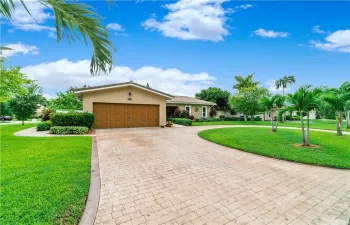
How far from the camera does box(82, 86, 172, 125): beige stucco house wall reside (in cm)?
1441

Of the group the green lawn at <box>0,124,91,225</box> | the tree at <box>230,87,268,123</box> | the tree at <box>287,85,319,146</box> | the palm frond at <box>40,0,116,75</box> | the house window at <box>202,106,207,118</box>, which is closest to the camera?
the green lawn at <box>0,124,91,225</box>

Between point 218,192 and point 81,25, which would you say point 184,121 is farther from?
point 81,25

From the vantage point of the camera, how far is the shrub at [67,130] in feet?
38.2

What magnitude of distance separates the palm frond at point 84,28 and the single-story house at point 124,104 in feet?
37.2

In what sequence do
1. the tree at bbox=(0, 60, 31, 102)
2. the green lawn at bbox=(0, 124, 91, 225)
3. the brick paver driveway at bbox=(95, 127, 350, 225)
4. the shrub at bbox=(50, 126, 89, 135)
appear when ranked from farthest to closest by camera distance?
1. the shrub at bbox=(50, 126, 89, 135)
2. the tree at bbox=(0, 60, 31, 102)
3. the brick paver driveway at bbox=(95, 127, 350, 225)
4. the green lawn at bbox=(0, 124, 91, 225)

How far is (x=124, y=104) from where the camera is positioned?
1584 cm

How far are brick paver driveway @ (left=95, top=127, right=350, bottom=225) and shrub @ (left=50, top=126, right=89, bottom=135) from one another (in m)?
6.62

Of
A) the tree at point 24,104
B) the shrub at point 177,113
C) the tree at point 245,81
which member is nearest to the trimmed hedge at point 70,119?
the tree at point 24,104

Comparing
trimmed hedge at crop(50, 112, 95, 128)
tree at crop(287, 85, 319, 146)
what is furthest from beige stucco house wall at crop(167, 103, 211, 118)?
tree at crop(287, 85, 319, 146)

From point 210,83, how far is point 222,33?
27252 mm

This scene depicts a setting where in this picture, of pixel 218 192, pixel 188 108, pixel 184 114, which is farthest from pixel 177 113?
pixel 218 192

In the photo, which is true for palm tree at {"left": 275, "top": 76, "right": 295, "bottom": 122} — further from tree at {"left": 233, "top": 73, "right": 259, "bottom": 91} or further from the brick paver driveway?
the brick paver driveway

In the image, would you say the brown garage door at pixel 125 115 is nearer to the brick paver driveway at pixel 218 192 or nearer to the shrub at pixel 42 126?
the shrub at pixel 42 126

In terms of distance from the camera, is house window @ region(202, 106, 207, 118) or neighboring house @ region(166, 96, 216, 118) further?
house window @ region(202, 106, 207, 118)
